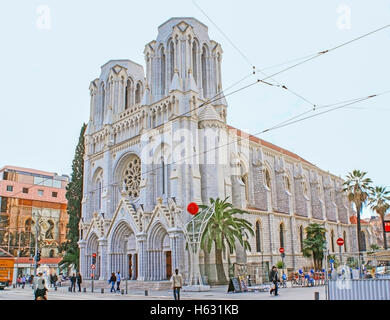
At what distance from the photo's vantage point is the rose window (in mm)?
37500

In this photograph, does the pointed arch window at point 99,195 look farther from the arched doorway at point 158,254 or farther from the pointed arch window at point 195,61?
the pointed arch window at point 195,61

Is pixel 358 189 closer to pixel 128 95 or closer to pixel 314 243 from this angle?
pixel 314 243

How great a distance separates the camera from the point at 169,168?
33344 millimetres

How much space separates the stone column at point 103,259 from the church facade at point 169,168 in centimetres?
9

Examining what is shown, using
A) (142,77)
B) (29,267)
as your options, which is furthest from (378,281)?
(29,267)

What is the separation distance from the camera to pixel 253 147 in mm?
41500

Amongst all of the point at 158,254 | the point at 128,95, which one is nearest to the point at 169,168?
the point at 158,254

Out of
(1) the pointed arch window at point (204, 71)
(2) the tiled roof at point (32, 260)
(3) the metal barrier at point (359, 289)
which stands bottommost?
(2) the tiled roof at point (32, 260)

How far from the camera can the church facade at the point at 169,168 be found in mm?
31484

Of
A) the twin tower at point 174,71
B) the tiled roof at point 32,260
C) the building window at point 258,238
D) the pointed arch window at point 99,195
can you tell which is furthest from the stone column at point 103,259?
the tiled roof at point 32,260

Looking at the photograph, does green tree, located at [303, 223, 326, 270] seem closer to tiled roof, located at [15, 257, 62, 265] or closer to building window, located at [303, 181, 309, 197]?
building window, located at [303, 181, 309, 197]

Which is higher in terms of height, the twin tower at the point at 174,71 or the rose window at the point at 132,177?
the twin tower at the point at 174,71

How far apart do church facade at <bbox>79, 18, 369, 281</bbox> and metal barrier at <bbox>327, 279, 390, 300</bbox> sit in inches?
644
